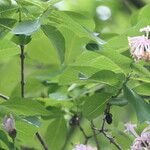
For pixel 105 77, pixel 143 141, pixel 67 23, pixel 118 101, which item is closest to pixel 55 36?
pixel 67 23

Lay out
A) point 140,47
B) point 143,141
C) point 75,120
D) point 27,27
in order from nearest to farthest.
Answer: point 27,27 < point 140,47 < point 143,141 < point 75,120

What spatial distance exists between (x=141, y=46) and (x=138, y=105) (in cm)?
17

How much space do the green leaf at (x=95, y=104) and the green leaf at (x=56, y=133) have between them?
534 mm

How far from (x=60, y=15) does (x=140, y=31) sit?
0.89 ft

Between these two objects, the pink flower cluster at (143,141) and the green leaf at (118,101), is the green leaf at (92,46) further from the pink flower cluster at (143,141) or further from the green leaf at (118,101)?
the pink flower cluster at (143,141)

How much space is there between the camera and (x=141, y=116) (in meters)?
1.53

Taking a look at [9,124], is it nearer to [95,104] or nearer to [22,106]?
[22,106]

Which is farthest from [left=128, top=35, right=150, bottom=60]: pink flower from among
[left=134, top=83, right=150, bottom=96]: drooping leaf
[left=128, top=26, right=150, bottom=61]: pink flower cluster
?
[left=134, top=83, right=150, bottom=96]: drooping leaf

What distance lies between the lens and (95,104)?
1708 mm

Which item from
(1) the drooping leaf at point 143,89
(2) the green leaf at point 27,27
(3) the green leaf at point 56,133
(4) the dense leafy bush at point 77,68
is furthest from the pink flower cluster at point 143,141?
(3) the green leaf at point 56,133

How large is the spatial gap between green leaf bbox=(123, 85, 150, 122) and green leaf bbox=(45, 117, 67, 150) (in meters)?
0.71

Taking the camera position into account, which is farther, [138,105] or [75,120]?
[75,120]

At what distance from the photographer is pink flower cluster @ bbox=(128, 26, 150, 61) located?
1.58 m

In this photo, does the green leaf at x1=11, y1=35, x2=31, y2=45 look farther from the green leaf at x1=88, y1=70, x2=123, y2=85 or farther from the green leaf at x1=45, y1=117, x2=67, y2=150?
the green leaf at x1=45, y1=117, x2=67, y2=150
